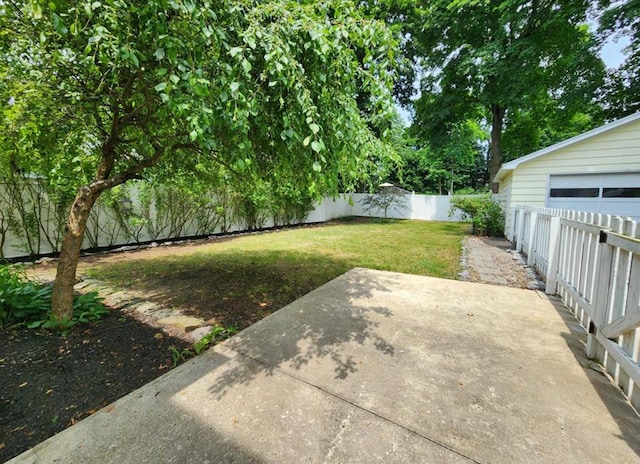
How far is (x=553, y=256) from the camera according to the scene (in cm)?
354

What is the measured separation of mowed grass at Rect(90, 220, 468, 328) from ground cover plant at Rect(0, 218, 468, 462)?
0.02m

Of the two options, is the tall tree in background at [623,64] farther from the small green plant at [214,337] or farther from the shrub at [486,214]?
Result: the small green plant at [214,337]

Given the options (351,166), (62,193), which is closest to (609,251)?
(351,166)

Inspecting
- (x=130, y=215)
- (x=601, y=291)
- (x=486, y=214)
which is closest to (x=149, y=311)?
(x=601, y=291)

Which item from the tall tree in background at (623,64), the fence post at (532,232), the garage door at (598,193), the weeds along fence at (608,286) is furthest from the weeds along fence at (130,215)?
the tall tree in background at (623,64)

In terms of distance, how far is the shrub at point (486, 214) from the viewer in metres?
9.38

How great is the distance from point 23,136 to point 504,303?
230 inches

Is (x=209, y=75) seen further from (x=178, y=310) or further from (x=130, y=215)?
(x=130, y=215)

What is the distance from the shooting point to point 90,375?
6.71 ft

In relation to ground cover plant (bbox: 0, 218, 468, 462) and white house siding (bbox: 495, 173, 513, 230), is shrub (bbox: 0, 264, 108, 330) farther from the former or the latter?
white house siding (bbox: 495, 173, 513, 230)

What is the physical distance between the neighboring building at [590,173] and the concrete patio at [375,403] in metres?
6.00

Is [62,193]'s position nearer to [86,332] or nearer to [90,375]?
[86,332]

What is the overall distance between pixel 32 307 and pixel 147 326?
112 centimetres

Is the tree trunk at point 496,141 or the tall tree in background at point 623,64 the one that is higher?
the tall tree in background at point 623,64
